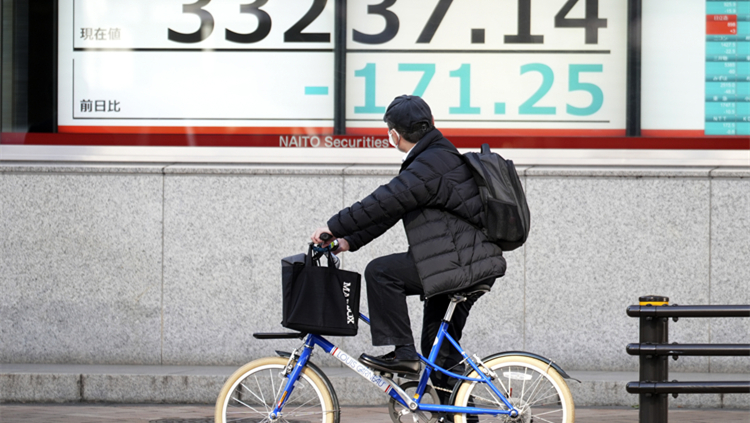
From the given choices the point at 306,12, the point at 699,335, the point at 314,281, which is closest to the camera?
the point at 314,281

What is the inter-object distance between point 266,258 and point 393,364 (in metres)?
3.20

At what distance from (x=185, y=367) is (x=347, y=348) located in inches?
52.5

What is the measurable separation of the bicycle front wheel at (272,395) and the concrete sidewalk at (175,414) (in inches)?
63.2

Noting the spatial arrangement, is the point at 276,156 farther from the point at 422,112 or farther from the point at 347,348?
the point at 422,112

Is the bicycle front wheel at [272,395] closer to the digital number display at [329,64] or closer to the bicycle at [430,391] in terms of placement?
the bicycle at [430,391]

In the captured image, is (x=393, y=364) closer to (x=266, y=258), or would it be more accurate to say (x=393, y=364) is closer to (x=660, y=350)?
(x=660, y=350)

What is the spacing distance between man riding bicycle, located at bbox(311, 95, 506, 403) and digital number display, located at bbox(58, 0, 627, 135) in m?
3.32

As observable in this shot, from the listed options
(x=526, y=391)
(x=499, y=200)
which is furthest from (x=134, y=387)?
(x=499, y=200)

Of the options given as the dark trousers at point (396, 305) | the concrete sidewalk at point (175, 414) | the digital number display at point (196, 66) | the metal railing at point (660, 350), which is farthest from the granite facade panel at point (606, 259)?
the metal railing at point (660, 350)

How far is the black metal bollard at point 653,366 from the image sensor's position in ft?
13.4

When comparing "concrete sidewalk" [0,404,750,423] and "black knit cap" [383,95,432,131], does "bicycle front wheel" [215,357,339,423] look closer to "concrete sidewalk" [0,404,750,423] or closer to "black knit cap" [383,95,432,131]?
"black knit cap" [383,95,432,131]

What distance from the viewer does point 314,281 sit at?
4.32m

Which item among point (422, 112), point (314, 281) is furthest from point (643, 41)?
point (314, 281)

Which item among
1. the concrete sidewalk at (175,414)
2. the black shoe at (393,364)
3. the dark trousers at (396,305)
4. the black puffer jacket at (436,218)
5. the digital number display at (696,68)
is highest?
the digital number display at (696,68)
